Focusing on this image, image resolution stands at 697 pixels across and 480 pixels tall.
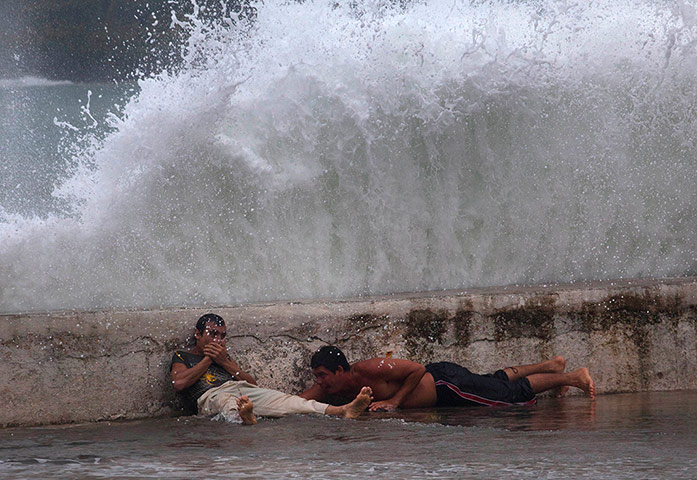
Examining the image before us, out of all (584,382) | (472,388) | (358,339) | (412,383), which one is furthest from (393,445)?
(584,382)

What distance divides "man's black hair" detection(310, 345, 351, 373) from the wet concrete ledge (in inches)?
7.5

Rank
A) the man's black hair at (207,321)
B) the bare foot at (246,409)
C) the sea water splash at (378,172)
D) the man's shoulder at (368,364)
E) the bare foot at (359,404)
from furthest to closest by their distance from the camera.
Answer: the sea water splash at (378,172)
the man's shoulder at (368,364)
the man's black hair at (207,321)
the bare foot at (359,404)
the bare foot at (246,409)

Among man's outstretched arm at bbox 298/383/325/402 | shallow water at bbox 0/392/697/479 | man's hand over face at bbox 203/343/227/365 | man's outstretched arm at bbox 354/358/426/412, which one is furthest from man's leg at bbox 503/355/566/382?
man's hand over face at bbox 203/343/227/365

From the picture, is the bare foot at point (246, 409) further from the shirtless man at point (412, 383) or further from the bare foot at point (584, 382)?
the bare foot at point (584, 382)

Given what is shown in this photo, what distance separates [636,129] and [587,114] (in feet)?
1.32

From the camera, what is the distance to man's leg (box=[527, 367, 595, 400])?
5039mm

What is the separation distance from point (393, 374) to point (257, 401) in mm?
730

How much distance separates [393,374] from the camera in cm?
484

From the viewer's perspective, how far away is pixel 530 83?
709cm

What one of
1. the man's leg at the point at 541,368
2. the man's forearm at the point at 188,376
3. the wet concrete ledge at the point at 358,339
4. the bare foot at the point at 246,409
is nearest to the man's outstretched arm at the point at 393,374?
the wet concrete ledge at the point at 358,339

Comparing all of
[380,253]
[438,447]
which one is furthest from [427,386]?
[380,253]

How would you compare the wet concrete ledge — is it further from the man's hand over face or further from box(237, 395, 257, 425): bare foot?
box(237, 395, 257, 425): bare foot

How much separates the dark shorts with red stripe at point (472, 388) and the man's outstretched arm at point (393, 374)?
13 centimetres

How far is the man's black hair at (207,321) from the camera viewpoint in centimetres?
474
